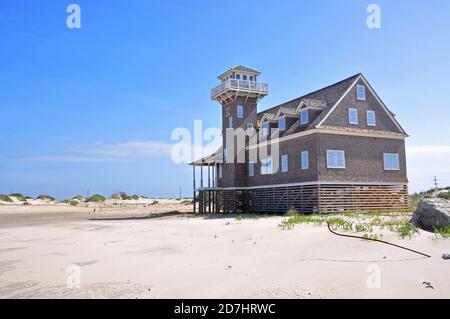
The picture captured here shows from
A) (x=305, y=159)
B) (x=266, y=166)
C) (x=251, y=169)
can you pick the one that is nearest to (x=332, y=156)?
(x=305, y=159)

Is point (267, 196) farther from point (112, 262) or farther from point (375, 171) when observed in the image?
point (112, 262)

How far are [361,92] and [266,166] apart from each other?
9.97 m

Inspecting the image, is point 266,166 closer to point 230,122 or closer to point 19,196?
point 230,122

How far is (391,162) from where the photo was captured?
3112 cm

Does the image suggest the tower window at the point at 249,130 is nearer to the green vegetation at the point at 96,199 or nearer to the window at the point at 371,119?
the window at the point at 371,119

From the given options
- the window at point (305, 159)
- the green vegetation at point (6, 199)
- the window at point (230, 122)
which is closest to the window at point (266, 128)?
the window at point (230, 122)

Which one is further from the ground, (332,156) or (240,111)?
(240,111)

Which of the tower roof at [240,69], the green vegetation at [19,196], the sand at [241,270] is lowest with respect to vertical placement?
the sand at [241,270]

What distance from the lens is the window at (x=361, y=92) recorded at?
3078 centimetres

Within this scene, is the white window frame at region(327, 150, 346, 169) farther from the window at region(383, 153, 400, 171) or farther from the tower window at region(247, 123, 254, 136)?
the tower window at region(247, 123, 254, 136)

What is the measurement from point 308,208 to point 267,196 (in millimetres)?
6137

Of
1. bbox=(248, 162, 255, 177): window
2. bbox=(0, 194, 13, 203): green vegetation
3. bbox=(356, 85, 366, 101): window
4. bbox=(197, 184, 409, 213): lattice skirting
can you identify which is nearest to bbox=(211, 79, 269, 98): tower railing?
bbox=(248, 162, 255, 177): window

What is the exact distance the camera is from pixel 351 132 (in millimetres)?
29500
